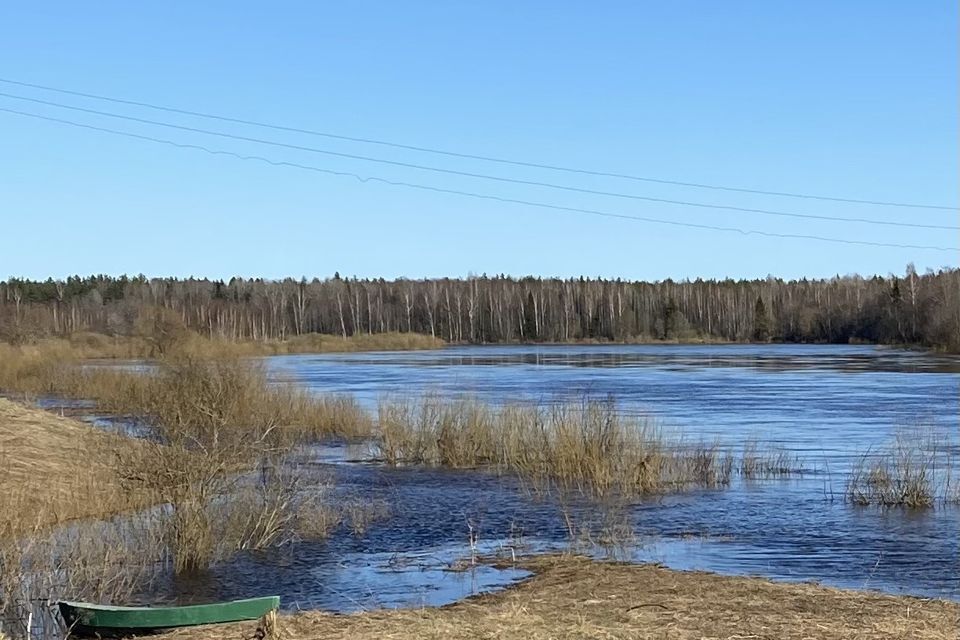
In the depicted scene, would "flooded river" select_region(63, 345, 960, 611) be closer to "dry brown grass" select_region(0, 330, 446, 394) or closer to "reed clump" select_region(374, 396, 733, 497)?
"reed clump" select_region(374, 396, 733, 497)

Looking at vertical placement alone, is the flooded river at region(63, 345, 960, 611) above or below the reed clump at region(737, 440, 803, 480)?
below

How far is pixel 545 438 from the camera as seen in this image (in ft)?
69.7

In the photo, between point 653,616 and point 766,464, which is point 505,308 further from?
point 653,616

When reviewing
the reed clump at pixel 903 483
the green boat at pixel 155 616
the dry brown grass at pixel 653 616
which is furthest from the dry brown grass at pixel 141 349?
the dry brown grass at pixel 653 616

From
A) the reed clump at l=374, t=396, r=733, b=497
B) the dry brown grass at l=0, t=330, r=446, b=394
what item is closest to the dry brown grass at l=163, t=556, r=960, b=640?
the reed clump at l=374, t=396, r=733, b=497

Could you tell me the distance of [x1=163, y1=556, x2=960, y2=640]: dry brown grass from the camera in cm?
911

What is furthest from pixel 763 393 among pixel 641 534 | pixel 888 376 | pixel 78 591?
pixel 78 591

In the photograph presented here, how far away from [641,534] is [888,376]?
3536 cm

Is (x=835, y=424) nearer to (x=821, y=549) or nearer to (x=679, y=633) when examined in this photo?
(x=821, y=549)

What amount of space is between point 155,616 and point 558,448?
1157 centimetres

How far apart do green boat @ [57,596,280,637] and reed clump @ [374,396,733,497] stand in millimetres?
9799

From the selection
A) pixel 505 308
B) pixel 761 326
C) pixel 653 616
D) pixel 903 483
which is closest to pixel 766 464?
pixel 903 483

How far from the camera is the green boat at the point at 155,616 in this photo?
→ 380 inches

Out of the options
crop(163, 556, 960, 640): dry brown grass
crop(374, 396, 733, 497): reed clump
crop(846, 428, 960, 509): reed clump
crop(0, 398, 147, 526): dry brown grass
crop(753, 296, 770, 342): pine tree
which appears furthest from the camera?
crop(753, 296, 770, 342): pine tree
